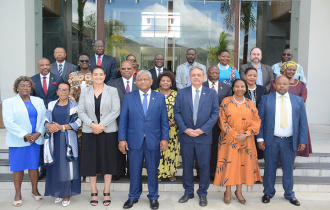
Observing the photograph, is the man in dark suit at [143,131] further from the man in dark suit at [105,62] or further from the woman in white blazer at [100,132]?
the man in dark suit at [105,62]

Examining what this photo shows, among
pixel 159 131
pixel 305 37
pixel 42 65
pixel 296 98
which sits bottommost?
pixel 159 131

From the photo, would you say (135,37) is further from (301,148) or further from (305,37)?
(301,148)

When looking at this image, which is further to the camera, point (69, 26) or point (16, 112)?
point (69, 26)

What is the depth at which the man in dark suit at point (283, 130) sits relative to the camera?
418cm

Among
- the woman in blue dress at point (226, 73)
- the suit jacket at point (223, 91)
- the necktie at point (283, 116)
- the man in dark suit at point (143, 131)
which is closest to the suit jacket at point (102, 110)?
the man in dark suit at point (143, 131)

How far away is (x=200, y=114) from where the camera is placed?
160 inches

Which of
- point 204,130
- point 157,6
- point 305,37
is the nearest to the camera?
point 204,130

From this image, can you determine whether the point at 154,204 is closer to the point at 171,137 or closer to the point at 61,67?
the point at 171,137

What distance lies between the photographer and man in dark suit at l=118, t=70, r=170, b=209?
396cm

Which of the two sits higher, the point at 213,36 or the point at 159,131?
Answer: the point at 213,36

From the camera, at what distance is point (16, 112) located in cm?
405

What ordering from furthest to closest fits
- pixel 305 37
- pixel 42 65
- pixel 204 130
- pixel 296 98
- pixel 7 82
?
pixel 305 37, pixel 7 82, pixel 42 65, pixel 296 98, pixel 204 130

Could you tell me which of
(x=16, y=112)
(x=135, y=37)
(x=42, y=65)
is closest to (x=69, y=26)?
(x=135, y=37)

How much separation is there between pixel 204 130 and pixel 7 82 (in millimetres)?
7098
